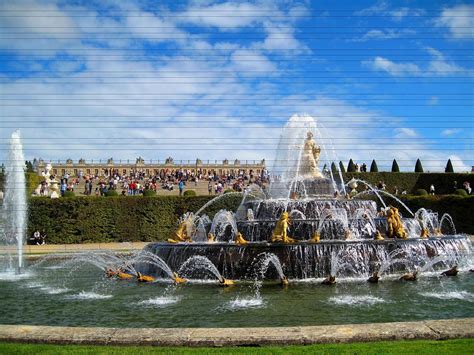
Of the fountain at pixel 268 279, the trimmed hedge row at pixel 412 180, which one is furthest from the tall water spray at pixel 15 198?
the trimmed hedge row at pixel 412 180

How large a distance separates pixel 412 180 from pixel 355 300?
37.3 m

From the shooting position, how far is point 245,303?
9.34 meters

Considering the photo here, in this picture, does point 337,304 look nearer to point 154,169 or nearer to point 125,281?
point 125,281

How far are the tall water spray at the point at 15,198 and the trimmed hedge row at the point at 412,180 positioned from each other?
2734 cm

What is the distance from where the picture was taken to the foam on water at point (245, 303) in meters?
8.99

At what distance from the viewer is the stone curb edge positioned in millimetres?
5703

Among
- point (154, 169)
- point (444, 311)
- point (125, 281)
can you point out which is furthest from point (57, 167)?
point (444, 311)

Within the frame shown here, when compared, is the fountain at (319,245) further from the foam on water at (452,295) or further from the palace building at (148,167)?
the palace building at (148,167)

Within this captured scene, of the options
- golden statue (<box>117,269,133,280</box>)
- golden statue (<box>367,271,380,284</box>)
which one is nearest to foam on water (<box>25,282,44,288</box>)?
golden statue (<box>117,269,133,280</box>)

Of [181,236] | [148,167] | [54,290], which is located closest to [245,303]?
[54,290]

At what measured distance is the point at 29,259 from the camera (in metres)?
20.2

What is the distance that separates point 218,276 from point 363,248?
3.79 meters

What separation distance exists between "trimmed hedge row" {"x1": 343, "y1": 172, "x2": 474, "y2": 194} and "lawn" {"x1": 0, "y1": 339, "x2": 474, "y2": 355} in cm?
3754

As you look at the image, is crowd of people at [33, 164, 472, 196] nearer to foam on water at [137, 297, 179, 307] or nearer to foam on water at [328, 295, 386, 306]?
foam on water at [137, 297, 179, 307]
